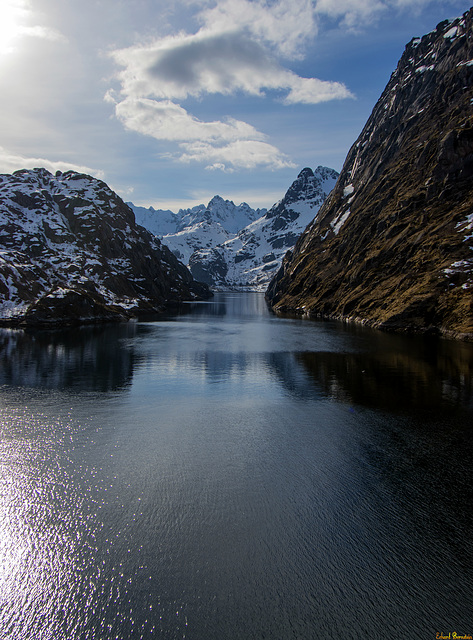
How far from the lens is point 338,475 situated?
25.9m

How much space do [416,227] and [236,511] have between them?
12569 cm

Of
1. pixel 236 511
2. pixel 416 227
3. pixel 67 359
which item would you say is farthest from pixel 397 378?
pixel 416 227

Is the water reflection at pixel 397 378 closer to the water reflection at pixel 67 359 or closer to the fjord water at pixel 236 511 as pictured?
the fjord water at pixel 236 511

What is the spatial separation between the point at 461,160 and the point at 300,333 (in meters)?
80.8

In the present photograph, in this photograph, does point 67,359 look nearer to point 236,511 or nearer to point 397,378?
point 397,378

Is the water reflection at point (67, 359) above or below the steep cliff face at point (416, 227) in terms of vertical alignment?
below

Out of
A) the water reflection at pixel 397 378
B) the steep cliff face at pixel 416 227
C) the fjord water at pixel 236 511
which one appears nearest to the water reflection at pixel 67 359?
the fjord water at pixel 236 511

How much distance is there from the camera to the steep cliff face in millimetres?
95938

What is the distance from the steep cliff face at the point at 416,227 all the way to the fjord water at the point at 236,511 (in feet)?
179

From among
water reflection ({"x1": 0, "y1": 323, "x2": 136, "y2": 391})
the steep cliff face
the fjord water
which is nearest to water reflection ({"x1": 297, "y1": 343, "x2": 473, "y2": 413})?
the fjord water

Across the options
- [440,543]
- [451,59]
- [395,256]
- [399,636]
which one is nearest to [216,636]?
[399,636]

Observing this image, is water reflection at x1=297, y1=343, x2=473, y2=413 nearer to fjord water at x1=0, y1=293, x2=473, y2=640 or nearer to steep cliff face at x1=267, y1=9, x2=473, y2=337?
fjord water at x1=0, y1=293, x2=473, y2=640

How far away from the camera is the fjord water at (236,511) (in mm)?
15047

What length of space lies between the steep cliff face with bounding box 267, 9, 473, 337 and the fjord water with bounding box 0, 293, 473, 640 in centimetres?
5458
